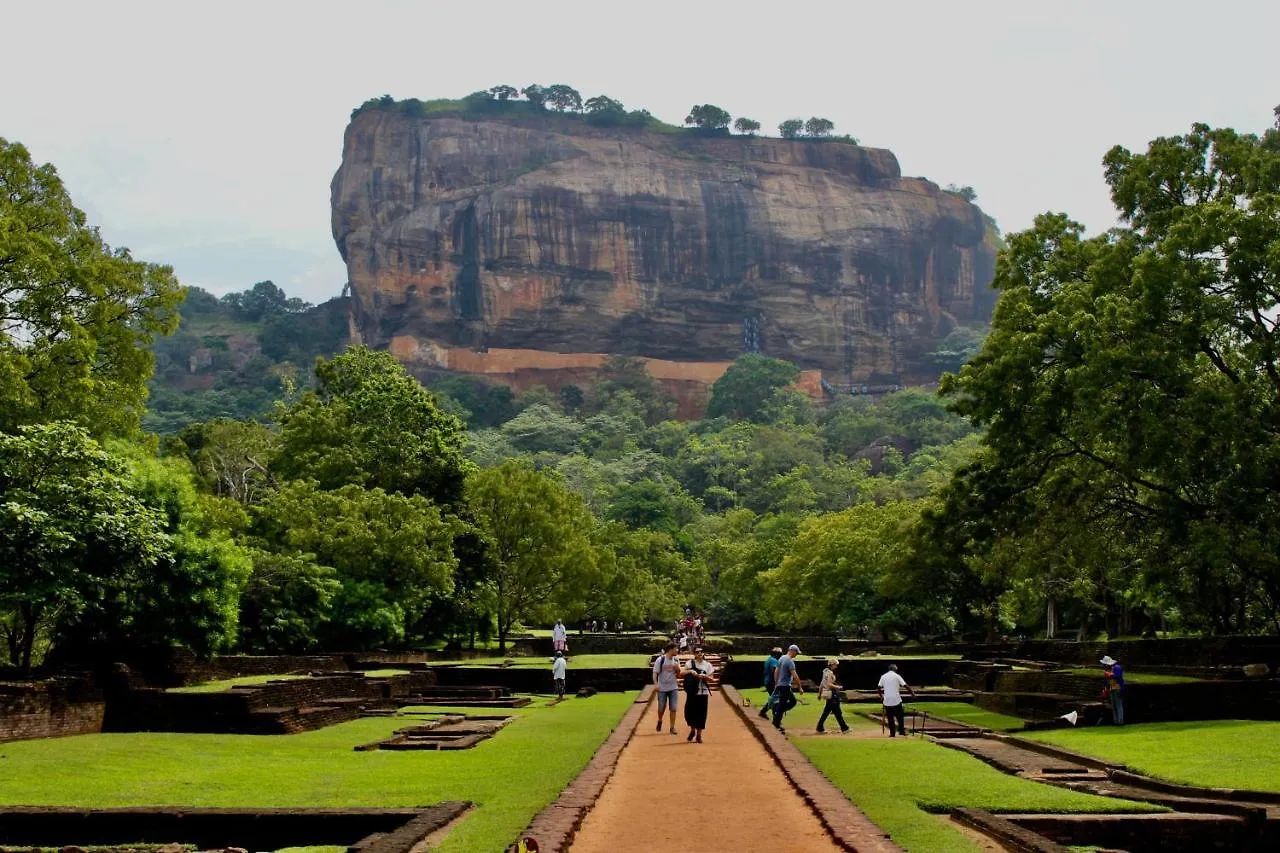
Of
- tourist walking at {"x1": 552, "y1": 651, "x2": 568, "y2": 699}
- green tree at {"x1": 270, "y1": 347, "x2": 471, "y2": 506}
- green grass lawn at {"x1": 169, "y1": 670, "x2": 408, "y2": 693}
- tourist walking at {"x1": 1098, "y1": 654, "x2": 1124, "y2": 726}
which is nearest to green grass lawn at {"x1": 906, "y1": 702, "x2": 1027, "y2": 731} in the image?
tourist walking at {"x1": 1098, "y1": 654, "x2": 1124, "y2": 726}

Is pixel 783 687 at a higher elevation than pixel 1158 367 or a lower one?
lower

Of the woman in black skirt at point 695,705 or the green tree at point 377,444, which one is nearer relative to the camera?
the woman in black skirt at point 695,705

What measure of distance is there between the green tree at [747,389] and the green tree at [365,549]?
111 m

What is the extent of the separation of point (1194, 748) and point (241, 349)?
533ft

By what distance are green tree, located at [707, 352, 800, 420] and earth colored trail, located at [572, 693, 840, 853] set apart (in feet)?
427

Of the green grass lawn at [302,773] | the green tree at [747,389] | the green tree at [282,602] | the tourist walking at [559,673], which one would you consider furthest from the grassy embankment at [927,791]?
the green tree at [747,389]

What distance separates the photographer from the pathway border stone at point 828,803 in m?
9.38

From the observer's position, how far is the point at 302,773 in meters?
14.2

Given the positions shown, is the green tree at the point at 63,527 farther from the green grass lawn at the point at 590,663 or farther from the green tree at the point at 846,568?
the green tree at the point at 846,568

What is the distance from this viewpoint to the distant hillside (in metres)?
146

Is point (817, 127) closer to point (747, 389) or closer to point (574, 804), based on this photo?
point (747, 389)

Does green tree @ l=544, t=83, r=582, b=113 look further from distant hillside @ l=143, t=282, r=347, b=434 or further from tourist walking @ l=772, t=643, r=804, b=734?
tourist walking @ l=772, t=643, r=804, b=734

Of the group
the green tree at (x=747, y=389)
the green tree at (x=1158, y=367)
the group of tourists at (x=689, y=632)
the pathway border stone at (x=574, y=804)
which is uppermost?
the green tree at (x=747, y=389)

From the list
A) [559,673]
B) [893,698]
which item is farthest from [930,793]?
[559,673]
